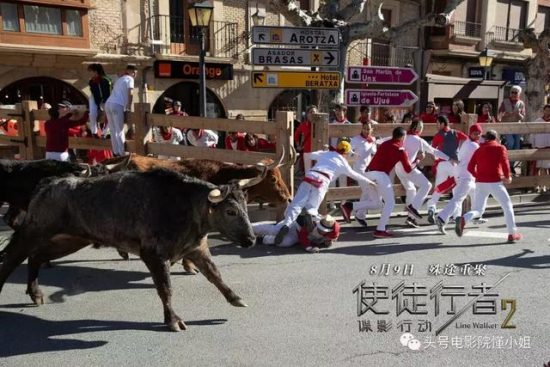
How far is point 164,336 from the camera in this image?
441 centimetres

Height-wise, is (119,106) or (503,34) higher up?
(503,34)

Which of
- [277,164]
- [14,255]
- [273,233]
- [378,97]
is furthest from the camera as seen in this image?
[378,97]

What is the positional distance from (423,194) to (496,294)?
311cm

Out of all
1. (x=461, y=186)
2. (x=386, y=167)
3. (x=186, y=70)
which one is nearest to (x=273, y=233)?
(x=386, y=167)

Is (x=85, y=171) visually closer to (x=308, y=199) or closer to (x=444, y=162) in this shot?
(x=308, y=199)

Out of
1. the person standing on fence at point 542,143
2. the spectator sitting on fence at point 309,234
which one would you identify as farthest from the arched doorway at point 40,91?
the person standing on fence at point 542,143

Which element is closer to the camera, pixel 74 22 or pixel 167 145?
pixel 167 145

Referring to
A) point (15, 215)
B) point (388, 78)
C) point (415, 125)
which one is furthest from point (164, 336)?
point (388, 78)

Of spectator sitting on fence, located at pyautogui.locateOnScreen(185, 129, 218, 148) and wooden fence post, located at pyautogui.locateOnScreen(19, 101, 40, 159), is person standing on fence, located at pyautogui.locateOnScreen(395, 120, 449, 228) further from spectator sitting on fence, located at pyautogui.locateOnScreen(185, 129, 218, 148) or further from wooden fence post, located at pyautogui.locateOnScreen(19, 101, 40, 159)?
wooden fence post, located at pyautogui.locateOnScreen(19, 101, 40, 159)

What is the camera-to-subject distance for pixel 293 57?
9320mm

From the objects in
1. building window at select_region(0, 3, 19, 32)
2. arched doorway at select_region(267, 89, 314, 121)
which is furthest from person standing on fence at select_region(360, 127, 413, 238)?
arched doorway at select_region(267, 89, 314, 121)

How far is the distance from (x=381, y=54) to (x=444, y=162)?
637 inches

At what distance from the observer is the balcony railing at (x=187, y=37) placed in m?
17.3

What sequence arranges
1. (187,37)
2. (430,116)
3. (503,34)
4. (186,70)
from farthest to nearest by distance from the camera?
(503,34) < (187,37) < (186,70) < (430,116)
